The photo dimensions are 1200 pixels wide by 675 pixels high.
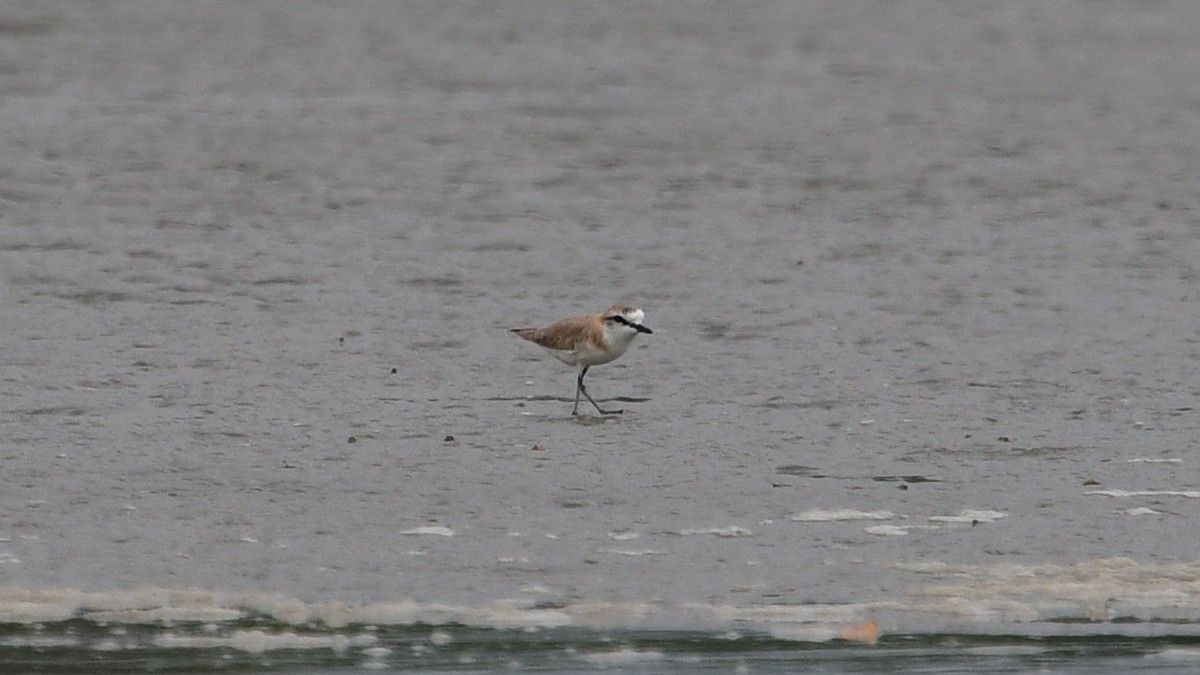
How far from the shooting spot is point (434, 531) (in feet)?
27.5

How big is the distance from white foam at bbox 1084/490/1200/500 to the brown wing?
261 centimetres

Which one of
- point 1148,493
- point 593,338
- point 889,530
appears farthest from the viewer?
point 593,338

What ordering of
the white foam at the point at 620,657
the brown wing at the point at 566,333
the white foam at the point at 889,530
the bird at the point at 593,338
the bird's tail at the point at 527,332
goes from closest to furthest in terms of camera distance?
the white foam at the point at 620,657, the white foam at the point at 889,530, the bird at the point at 593,338, the brown wing at the point at 566,333, the bird's tail at the point at 527,332

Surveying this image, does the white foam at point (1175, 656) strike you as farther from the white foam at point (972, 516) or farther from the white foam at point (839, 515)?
the white foam at point (839, 515)

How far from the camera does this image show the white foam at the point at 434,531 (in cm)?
834

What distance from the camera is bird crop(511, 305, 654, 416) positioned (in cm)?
1049

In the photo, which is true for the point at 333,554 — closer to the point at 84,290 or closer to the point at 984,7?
the point at 84,290

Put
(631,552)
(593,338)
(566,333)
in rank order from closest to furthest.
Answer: (631,552) < (593,338) < (566,333)

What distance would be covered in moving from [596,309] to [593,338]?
1811mm

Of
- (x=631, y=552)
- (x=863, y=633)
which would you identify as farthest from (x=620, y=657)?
(x=631, y=552)

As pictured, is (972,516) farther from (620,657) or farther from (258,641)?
(258,641)

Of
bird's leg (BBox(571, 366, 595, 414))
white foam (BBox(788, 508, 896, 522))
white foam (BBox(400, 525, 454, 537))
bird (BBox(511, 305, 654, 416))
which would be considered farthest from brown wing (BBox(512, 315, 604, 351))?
white foam (BBox(400, 525, 454, 537))

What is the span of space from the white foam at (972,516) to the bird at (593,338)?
220cm

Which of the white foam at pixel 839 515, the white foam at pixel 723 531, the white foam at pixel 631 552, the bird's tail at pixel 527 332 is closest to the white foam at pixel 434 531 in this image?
the white foam at pixel 631 552
